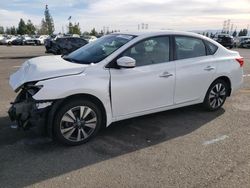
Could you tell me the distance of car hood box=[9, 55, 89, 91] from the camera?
170 inches

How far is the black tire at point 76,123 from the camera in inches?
170

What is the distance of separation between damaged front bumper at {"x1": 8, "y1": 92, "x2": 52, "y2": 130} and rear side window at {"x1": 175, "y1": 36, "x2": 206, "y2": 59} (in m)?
2.54

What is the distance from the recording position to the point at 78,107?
14.5ft

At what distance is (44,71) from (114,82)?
1.03 m

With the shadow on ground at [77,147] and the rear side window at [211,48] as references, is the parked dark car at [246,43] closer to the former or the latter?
the rear side window at [211,48]

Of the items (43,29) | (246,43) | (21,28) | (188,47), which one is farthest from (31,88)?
(43,29)

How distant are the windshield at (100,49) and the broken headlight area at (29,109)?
3.12 feet

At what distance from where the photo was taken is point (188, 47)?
18.5 feet

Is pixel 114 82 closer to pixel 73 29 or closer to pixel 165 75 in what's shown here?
pixel 165 75

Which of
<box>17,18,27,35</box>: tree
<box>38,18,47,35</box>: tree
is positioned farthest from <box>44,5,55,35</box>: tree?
<box>17,18,27,35</box>: tree

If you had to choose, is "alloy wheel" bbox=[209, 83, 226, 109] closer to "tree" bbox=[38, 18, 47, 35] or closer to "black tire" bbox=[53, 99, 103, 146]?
"black tire" bbox=[53, 99, 103, 146]

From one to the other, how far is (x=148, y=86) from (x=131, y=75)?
1.24 feet

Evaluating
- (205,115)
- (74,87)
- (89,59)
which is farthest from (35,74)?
(205,115)

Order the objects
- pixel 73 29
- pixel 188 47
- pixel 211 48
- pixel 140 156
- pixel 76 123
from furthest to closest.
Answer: pixel 73 29 < pixel 211 48 < pixel 188 47 < pixel 76 123 < pixel 140 156
